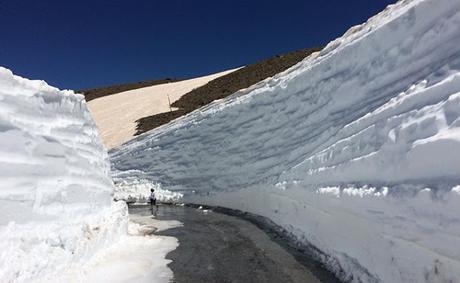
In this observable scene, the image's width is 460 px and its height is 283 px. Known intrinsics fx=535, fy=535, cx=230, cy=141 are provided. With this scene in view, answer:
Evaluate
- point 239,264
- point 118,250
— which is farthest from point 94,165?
point 239,264

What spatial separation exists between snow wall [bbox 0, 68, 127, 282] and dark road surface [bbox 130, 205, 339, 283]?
1856 millimetres

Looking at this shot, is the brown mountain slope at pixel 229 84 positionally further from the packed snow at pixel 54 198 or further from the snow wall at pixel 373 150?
the packed snow at pixel 54 198

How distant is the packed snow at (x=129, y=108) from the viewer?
126 feet

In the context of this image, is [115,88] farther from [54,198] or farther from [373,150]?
[373,150]

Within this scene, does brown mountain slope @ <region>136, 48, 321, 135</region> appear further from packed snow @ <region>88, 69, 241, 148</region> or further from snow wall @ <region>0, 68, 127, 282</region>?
snow wall @ <region>0, 68, 127, 282</region>

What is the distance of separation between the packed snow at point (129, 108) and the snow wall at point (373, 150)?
20.8 metres

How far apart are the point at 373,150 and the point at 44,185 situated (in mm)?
5050

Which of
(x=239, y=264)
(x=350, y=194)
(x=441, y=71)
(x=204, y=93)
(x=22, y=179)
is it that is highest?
(x=204, y=93)

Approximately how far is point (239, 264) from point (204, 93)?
1419 inches

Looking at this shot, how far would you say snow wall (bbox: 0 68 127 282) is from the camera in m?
7.01

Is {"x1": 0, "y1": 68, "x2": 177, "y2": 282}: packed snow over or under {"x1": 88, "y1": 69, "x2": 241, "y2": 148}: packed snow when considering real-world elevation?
under

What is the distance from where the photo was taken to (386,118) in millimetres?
8109

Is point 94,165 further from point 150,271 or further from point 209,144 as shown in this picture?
point 209,144

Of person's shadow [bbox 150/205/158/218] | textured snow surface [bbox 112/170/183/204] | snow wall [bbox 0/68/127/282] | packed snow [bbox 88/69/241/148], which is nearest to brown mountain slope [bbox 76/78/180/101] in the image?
packed snow [bbox 88/69/241/148]
